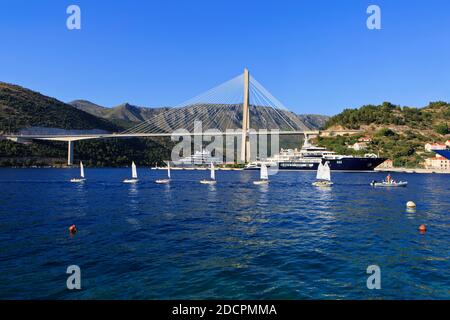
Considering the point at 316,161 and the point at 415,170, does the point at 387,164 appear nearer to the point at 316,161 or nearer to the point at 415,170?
the point at 415,170

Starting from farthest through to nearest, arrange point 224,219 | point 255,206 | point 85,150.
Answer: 1. point 85,150
2. point 255,206
3. point 224,219

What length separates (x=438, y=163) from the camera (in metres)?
124

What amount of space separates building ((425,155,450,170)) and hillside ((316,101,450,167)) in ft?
14.4

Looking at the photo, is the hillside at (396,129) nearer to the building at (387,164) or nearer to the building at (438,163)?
the building at (387,164)

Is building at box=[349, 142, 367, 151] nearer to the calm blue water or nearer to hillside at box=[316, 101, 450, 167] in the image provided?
hillside at box=[316, 101, 450, 167]

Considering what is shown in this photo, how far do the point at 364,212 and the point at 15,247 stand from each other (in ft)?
88.5

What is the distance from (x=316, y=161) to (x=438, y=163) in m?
47.3

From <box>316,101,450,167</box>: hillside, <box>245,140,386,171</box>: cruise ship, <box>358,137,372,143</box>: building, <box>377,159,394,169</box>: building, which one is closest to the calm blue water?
<box>245,140,386,171</box>: cruise ship

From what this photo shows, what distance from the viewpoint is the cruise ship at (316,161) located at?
11038 centimetres

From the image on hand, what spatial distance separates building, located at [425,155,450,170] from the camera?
121 metres

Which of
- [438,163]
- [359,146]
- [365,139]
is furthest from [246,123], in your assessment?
[438,163]

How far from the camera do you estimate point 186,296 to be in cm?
1127
